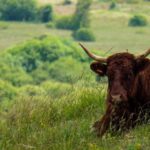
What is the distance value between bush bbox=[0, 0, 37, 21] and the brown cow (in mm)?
130916

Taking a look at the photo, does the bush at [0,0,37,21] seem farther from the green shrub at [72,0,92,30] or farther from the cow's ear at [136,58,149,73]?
the cow's ear at [136,58,149,73]

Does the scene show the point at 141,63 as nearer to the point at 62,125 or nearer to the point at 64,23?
the point at 62,125

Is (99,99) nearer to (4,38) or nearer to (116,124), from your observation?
(116,124)

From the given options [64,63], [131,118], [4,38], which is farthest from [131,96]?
[4,38]

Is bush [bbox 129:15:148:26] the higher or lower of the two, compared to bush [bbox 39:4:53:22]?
higher

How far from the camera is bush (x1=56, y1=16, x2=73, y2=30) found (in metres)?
140

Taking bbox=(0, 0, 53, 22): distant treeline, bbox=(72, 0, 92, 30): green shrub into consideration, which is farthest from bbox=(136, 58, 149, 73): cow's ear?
bbox=(0, 0, 53, 22): distant treeline

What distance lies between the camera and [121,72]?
9945mm

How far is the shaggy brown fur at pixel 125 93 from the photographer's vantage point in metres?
9.87

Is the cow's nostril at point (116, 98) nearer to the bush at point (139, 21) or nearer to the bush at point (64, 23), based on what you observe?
the bush at point (139, 21)

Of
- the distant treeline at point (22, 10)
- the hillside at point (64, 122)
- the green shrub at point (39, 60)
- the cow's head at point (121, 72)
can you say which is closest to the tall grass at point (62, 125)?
the hillside at point (64, 122)

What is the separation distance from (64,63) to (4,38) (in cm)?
2755

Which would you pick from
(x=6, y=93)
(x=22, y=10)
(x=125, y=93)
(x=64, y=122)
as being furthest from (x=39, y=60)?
(x=125, y=93)

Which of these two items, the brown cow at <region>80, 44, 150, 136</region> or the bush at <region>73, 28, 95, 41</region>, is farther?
the bush at <region>73, 28, 95, 41</region>
